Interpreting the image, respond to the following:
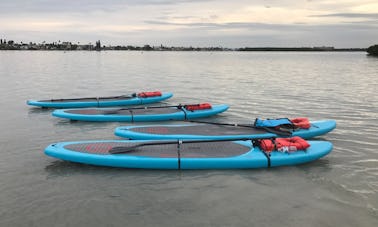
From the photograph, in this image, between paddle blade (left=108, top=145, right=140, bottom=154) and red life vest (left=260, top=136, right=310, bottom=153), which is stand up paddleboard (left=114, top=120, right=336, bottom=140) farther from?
paddle blade (left=108, top=145, right=140, bottom=154)

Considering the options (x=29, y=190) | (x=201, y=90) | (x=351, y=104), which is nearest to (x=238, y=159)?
(x=29, y=190)

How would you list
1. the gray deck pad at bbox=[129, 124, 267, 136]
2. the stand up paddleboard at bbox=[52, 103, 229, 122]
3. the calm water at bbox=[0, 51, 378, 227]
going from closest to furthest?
the calm water at bbox=[0, 51, 378, 227], the gray deck pad at bbox=[129, 124, 267, 136], the stand up paddleboard at bbox=[52, 103, 229, 122]

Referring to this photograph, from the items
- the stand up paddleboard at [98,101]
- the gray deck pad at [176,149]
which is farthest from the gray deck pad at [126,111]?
the gray deck pad at [176,149]

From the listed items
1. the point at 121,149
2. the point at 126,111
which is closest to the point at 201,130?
the point at 121,149

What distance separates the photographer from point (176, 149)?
8.49m

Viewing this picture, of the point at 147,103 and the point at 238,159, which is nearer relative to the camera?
the point at 238,159

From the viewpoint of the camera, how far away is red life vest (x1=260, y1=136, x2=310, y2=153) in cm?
846

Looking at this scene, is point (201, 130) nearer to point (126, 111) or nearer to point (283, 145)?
point (283, 145)

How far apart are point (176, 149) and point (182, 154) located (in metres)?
0.32

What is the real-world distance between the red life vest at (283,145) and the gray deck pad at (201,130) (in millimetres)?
1412

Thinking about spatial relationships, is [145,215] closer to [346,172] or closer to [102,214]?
[102,214]

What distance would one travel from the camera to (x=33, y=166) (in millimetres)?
8391

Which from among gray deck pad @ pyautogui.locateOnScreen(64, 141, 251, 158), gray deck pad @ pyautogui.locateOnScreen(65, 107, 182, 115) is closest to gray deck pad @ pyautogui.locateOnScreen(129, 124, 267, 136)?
gray deck pad @ pyautogui.locateOnScreen(64, 141, 251, 158)

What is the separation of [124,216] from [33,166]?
340 centimetres
